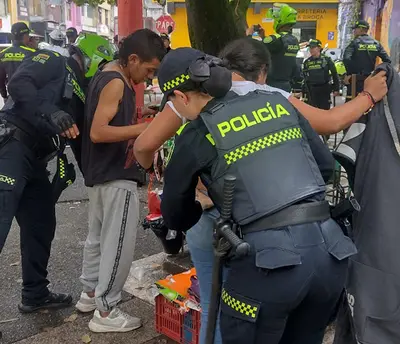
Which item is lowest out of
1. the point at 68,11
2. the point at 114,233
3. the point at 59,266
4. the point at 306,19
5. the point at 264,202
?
the point at 59,266

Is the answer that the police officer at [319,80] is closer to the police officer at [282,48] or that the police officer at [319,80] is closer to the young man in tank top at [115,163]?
the police officer at [282,48]

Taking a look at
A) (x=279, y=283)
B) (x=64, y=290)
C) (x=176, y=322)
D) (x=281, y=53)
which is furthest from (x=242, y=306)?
(x=281, y=53)

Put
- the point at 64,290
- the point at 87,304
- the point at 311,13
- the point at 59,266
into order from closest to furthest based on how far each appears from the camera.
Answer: the point at 87,304 → the point at 64,290 → the point at 59,266 → the point at 311,13

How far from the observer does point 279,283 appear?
1908mm

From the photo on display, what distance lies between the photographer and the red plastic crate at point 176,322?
10.6 ft

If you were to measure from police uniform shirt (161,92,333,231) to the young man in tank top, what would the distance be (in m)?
1.21

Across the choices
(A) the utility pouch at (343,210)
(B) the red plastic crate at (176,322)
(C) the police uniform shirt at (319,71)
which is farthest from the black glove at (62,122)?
(C) the police uniform shirt at (319,71)

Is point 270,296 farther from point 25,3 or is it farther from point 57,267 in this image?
point 25,3

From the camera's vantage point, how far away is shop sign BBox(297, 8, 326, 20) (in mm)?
27953

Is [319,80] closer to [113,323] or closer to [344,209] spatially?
[113,323]

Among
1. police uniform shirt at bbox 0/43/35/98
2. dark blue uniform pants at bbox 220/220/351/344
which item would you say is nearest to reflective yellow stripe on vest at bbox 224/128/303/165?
dark blue uniform pants at bbox 220/220/351/344

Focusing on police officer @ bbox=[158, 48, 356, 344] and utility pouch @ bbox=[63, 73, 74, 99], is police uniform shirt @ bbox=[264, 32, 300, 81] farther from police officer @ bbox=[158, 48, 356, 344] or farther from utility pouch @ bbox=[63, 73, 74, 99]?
police officer @ bbox=[158, 48, 356, 344]

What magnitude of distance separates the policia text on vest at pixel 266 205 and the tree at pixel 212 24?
2597 millimetres

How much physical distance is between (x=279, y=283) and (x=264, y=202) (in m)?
0.28
